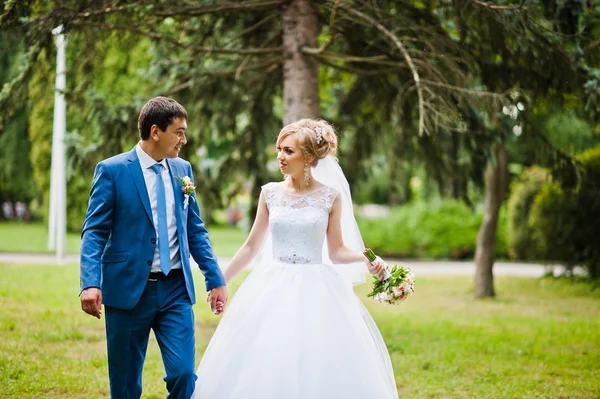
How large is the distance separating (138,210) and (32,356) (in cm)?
388

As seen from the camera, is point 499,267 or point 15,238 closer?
point 499,267

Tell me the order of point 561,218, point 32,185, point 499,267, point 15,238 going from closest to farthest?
point 561,218 < point 499,267 < point 15,238 < point 32,185

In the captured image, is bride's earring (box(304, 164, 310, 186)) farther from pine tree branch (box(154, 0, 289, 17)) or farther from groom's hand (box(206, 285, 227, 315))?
pine tree branch (box(154, 0, 289, 17))

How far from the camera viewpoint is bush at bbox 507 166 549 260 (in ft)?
56.4

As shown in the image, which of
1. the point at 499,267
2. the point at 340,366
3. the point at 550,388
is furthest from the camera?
the point at 499,267

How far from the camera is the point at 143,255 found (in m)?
4.10

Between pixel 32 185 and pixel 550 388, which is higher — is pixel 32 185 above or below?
above

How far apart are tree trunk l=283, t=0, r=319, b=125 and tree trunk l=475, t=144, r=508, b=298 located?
5334 mm

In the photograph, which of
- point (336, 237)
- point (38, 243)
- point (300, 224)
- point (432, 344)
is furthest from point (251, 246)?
point (38, 243)

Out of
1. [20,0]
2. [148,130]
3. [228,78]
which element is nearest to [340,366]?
[148,130]

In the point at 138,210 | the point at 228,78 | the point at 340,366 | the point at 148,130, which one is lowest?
the point at 340,366

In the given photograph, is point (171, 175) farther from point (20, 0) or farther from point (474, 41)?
point (474, 41)

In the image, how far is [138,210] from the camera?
4.13 m

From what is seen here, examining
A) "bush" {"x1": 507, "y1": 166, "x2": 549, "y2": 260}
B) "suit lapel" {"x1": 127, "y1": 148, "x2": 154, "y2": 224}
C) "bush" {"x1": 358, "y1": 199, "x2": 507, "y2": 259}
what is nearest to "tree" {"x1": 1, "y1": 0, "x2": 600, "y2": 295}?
"suit lapel" {"x1": 127, "y1": 148, "x2": 154, "y2": 224}
